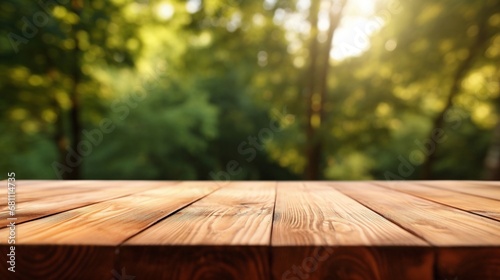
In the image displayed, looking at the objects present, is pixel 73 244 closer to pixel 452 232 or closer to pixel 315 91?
pixel 452 232

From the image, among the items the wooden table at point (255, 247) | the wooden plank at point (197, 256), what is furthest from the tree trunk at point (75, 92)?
the wooden plank at point (197, 256)

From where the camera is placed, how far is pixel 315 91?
861 centimetres

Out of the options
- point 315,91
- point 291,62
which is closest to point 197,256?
point 315,91

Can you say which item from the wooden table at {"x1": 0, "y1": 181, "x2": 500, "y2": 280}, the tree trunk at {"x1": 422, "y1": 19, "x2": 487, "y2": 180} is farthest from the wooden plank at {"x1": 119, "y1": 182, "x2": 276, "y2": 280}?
the tree trunk at {"x1": 422, "y1": 19, "x2": 487, "y2": 180}

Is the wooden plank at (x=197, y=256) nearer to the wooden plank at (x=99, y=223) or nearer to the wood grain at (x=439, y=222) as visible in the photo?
the wooden plank at (x=99, y=223)

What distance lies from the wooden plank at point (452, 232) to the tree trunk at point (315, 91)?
21.6ft

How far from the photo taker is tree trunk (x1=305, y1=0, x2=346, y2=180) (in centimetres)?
769

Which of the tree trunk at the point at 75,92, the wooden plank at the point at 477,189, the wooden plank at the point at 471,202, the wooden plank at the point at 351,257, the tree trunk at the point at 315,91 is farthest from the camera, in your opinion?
the tree trunk at the point at 315,91

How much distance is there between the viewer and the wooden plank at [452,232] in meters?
0.64

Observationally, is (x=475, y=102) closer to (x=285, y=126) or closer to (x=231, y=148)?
(x=285, y=126)

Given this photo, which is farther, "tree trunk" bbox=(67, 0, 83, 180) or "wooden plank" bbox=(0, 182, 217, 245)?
"tree trunk" bbox=(67, 0, 83, 180)

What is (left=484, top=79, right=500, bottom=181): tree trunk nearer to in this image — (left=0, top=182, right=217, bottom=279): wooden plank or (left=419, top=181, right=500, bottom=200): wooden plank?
(left=419, top=181, right=500, bottom=200): wooden plank

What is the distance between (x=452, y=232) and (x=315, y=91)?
8033 mm

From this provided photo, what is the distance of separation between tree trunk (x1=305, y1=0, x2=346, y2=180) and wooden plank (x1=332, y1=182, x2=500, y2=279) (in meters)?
6.59
